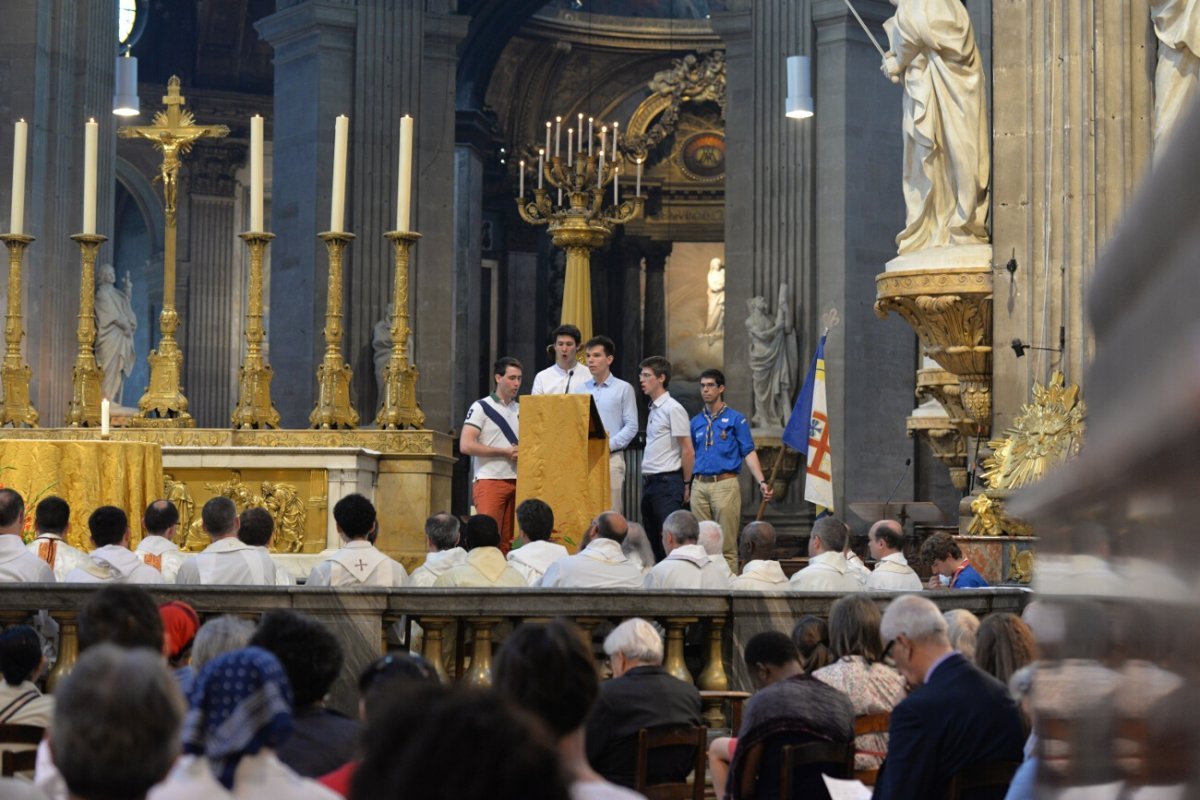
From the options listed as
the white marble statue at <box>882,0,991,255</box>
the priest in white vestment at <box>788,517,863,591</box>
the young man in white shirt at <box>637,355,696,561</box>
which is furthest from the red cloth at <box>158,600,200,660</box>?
the white marble statue at <box>882,0,991,255</box>

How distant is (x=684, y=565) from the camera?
812 centimetres

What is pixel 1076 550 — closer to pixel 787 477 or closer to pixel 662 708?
pixel 662 708

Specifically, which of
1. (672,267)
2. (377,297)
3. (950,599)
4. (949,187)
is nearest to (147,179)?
(672,267)

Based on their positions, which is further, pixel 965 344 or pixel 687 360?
pixel 687 360

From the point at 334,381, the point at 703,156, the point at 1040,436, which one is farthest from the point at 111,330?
the point at 703,156

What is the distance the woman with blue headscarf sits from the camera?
304 cm

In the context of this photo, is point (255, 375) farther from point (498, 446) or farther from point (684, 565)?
point (684, 565)

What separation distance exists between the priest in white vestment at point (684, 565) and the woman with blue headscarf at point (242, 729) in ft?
16.4

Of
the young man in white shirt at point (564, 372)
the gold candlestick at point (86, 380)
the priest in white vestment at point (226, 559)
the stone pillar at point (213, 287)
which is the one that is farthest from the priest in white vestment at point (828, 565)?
the stone pillar at point (213, 287)

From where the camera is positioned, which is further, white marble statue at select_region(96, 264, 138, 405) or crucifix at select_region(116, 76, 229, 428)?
white marble statue at select_region(96, 264, 138, 405)

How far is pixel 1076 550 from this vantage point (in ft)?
5.52

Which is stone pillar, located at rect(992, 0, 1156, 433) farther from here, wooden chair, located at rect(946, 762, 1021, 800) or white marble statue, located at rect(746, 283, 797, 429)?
white marble statue, located at rect(746, 283, 797, 429)

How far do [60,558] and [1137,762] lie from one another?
25.4 feet

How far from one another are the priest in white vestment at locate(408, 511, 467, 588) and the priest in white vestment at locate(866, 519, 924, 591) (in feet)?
6.47
